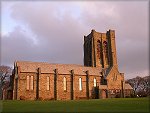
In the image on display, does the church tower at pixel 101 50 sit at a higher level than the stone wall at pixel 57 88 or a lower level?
higher

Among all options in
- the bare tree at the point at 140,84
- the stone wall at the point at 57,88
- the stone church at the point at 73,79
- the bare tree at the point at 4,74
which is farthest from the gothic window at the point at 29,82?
the bare tree at the point at 140,84

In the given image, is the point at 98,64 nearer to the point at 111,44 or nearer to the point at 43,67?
the point at 111,44

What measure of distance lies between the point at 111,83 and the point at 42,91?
20.9 meters

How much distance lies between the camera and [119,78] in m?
72.4

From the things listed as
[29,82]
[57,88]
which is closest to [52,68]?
[57,88]

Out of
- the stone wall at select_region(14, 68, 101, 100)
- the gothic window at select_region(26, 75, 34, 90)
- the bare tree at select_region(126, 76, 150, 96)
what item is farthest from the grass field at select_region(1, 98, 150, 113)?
the bare tree at select_region(126, 76, 150, 96)

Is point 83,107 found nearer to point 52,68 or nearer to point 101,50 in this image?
point 52,68

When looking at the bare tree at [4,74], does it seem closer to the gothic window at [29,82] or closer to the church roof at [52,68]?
the church roof at [52,68]

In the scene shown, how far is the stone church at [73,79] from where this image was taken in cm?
6119

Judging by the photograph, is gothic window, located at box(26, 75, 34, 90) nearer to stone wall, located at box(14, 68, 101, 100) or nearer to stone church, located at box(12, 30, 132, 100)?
stone church, located at box(12, 30, 132, 100)

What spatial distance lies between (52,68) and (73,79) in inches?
263

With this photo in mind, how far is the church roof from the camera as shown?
63.3 m

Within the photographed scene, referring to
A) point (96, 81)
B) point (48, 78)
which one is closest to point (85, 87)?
point (96, 81)

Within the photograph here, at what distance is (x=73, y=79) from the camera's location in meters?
66.5
